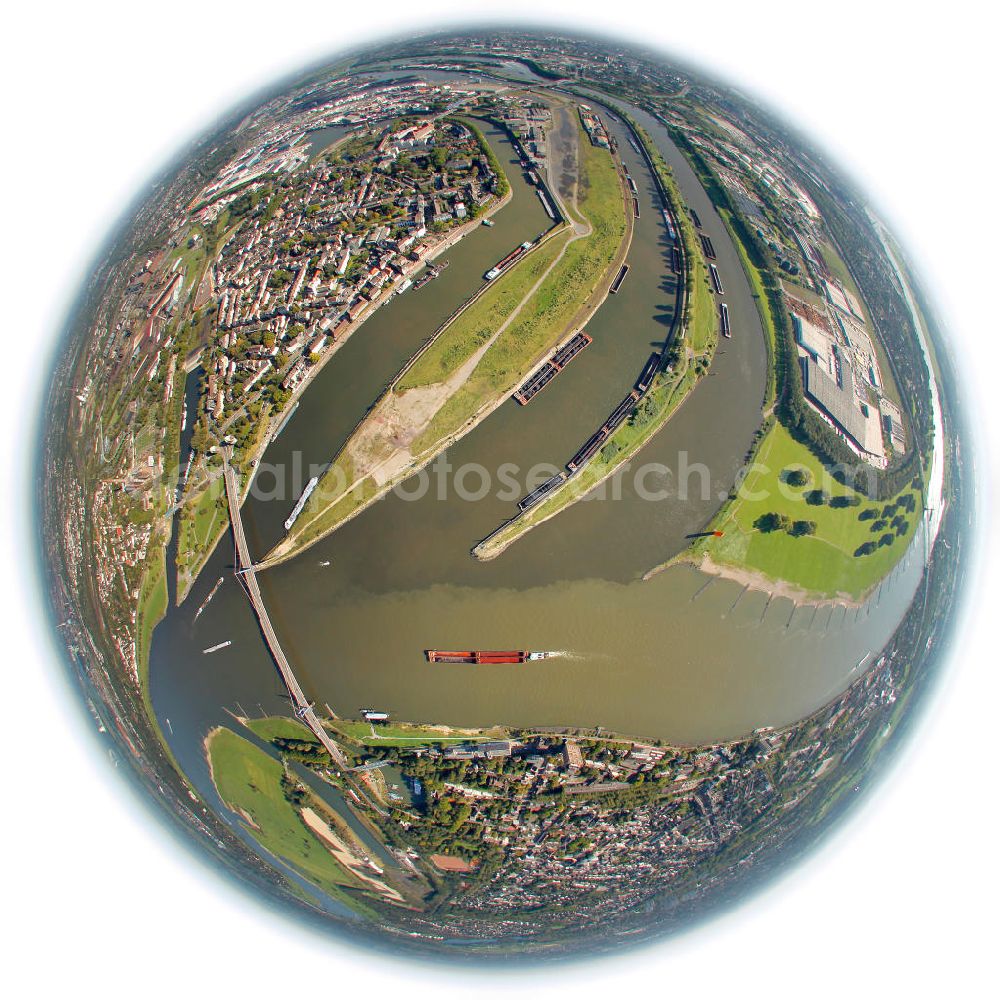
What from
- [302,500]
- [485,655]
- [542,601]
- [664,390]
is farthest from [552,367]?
[485,655]

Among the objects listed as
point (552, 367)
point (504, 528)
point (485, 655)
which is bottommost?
point (485, 655)

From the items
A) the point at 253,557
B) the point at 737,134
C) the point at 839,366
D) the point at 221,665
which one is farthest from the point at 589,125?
the point at 221,665

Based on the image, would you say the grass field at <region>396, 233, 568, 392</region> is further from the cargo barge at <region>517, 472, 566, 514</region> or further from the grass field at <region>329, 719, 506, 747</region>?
the grass field at <region>329, 719, 506, 747</region>

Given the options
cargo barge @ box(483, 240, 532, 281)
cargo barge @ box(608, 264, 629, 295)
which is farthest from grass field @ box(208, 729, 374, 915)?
cargo barge @ box(608, 264, 629, 295)

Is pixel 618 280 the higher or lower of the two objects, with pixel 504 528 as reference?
higher

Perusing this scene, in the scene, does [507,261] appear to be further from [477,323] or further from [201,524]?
[201,524]

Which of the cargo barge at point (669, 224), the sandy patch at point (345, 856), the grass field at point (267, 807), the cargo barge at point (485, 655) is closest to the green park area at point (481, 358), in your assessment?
the cargo barge at point (669, 224)

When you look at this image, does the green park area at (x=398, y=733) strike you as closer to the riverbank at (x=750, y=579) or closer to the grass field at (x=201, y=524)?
the grass field at (x=201, y=524)
